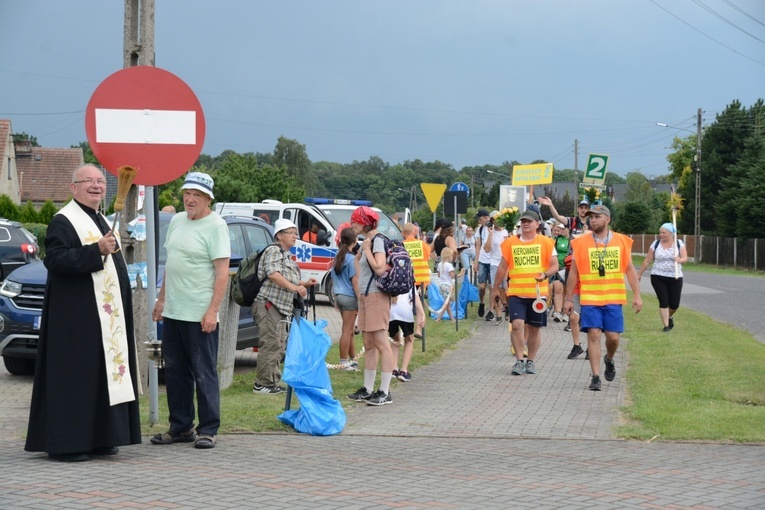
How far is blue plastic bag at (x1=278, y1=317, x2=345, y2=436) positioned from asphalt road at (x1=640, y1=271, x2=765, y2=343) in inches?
408

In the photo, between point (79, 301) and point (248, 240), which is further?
point (248, 240)

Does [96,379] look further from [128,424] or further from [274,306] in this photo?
[274,306]

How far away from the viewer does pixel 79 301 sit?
7297 mm

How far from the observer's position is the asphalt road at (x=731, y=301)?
68.2 ft

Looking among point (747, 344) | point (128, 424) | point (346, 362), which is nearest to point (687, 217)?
point (747, 344)

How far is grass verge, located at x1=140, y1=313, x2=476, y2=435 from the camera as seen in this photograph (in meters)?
8.79

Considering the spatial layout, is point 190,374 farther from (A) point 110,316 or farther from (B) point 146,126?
(B) point 146,126

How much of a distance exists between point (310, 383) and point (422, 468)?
1832 millimetres

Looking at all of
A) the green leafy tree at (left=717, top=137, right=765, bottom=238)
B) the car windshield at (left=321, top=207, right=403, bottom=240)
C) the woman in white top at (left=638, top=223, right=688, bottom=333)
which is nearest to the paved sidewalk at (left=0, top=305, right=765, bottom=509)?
the woman in white top at (left=638, top=223, right=688, bottom=333)

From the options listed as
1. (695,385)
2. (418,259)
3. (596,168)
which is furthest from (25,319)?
(596,168)

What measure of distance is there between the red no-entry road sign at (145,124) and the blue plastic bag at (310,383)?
67.8 inches

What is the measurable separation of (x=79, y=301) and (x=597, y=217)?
19.9ft

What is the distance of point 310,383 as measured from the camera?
28.8ft

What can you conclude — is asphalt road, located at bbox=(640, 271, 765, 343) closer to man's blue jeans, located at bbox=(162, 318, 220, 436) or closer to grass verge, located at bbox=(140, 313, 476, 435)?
grass verge, located at bbox=(140, 313, 476, 435)
